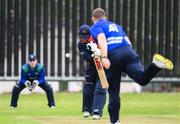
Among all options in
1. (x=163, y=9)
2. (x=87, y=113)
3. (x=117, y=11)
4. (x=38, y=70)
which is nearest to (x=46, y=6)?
(x=117, y=11)

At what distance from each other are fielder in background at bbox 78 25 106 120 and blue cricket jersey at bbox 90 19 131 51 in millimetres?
1363

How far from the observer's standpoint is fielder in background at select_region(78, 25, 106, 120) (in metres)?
12.7

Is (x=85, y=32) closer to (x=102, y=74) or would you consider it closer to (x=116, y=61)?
(x=102, y=74)

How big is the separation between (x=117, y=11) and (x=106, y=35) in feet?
49.5

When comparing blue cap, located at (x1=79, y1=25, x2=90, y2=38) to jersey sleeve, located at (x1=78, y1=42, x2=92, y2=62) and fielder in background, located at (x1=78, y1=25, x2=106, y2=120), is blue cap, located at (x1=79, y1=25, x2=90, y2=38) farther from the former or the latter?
jersey sleeve, located at (x1=78, y1=42, x2=92, y2=62)

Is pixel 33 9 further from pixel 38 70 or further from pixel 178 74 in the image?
pixel 38 70

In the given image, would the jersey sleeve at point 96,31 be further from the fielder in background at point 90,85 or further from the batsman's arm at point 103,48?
the fielder in background at point 90,85

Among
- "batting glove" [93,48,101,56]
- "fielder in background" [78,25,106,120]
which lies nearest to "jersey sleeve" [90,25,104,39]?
"batting glove" [93,48,101,56]

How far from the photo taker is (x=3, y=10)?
25719 millimetres

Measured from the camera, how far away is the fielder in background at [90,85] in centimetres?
1270

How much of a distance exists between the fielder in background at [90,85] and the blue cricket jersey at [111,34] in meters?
1.36

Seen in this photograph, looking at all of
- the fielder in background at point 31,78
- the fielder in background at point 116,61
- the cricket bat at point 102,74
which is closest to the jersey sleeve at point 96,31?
the fielder in background at point 116,61

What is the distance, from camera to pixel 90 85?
13492 mm

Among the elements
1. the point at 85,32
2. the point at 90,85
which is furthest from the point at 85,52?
the point at 90,85
